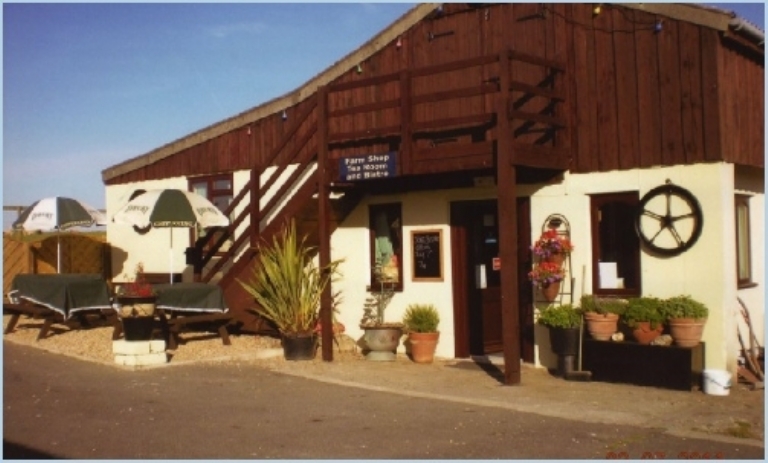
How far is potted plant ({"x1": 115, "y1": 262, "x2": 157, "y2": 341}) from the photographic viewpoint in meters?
11.8

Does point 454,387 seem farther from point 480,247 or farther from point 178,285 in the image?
point 178,285

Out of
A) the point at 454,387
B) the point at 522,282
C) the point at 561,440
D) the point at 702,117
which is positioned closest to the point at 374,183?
the point at 522,282

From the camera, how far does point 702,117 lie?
10.9m

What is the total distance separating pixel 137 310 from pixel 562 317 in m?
5.56

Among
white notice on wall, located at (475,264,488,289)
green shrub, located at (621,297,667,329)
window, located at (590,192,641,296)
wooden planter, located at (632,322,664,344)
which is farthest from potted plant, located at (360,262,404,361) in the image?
wooden planter, located at (632,322,664,344)

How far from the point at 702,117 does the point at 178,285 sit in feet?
25.9

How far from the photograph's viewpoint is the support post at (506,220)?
34.9 feet

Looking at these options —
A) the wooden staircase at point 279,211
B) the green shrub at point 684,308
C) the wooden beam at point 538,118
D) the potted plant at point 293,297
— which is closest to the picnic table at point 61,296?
the wooden staircase at point 279,211

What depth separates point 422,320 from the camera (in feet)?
42.7

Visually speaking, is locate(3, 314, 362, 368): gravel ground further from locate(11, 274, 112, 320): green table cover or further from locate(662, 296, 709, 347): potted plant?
locate(662, 296, 709, 347): potted plant

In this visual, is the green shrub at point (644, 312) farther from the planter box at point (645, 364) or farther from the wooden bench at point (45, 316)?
the wooden bench at point (45, 316)

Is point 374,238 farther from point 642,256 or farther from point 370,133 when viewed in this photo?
point 642,256

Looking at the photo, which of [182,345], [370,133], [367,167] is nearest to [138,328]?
[182,345]

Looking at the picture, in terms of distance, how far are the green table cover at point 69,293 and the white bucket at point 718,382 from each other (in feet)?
29.3
